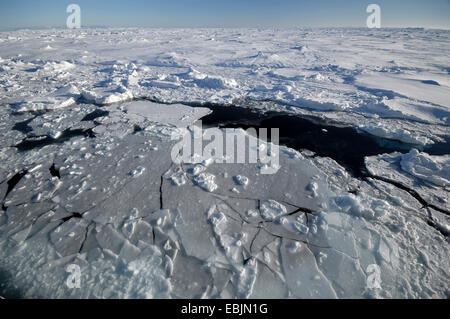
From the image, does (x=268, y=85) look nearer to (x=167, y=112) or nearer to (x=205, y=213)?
(x=167, y=112)

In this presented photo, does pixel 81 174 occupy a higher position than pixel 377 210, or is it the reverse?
pixel 81 174

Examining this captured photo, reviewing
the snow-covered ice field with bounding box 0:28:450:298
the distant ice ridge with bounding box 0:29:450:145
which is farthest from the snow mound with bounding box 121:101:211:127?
the distant ice ridge with bounding box 0:29:450:145

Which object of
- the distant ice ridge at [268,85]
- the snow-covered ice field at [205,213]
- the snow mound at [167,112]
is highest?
the distant ice ridge at [268,85]

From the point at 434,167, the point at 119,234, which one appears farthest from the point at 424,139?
the point at 119,234

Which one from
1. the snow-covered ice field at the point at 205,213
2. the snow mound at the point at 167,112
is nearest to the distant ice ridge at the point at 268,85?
the snow-covered ice field at the point at 205,213

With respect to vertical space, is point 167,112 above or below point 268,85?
below

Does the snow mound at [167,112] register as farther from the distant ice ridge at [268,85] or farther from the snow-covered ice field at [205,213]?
the distant ice ridge at [268,85]

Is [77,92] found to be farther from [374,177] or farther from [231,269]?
[374,177]

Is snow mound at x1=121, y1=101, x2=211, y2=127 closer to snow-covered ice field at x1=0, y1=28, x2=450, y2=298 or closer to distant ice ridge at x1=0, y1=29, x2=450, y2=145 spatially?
snow-covered ice field at x1=0, y1=28, x2=450, y2=298

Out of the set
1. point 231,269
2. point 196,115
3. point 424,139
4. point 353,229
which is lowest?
point 231,269

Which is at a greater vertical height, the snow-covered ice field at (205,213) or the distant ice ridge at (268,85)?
the distant ice ridge at (268,85)

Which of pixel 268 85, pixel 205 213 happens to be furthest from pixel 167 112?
pixel 268 85
